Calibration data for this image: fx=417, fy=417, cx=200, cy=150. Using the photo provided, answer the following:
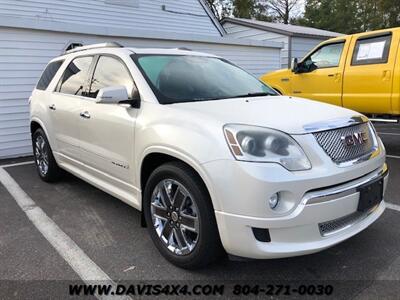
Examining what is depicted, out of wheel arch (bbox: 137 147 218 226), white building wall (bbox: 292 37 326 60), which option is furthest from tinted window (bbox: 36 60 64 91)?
white building wall (bbox: 292 37 326 60)

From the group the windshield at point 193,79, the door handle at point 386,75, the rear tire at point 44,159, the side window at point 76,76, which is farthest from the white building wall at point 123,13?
the windshield at point 193,79

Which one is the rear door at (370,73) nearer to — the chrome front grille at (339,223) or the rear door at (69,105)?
the chrome front grille at (339,223)

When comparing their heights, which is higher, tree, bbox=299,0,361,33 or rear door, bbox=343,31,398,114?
tree, bbox=299,0,361,33

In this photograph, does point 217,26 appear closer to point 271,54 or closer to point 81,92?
point 271,54

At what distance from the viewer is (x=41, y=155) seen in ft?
19.4

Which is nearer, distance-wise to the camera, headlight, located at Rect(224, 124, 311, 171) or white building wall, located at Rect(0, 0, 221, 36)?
headlight, located at Rect(224, 124, 311, 171)

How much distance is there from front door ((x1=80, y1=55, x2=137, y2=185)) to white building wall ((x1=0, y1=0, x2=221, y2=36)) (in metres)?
→ 8.29

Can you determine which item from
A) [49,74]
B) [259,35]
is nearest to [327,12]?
[259,35]

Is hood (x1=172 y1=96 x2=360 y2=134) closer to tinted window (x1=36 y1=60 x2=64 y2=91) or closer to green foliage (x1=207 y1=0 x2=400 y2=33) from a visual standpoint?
tinted window (x1=36 y1=60 x2=64 y2=91)

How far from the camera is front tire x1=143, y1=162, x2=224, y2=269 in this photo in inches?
115

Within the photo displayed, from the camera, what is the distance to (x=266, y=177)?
2.65 metres

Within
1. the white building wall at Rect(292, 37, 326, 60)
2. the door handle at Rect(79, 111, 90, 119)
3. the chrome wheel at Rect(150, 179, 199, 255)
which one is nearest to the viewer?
the chrome wheel at Rect(150, 179, 199, 255)

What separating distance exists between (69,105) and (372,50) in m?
5.13

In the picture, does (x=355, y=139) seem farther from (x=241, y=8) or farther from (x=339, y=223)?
(x=241, y=8)
